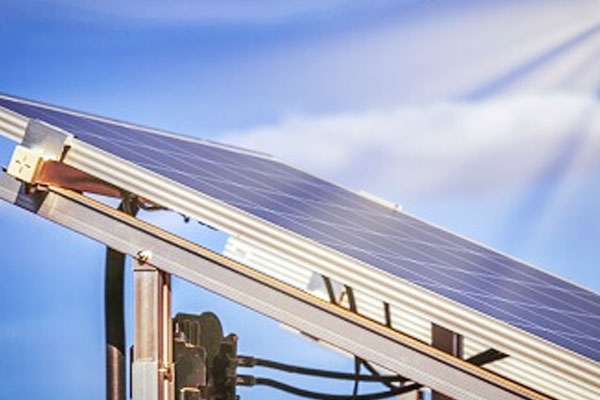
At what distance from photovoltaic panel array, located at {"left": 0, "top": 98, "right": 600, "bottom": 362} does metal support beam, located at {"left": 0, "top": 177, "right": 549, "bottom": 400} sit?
0.09m

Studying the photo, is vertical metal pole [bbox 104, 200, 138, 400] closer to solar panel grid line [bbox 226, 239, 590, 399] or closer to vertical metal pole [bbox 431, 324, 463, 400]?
solar panel grid line [bbox 226, 239, 590, 399]

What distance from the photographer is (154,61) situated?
516 cm

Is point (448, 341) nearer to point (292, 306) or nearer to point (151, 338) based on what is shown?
point (292, 306)

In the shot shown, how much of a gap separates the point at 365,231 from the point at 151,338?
546 millimetres

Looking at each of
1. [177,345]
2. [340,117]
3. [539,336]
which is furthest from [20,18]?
[539,336]

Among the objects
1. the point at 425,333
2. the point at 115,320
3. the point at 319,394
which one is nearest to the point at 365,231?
the point at 319,394

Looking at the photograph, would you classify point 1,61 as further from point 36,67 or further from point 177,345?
point 177,345

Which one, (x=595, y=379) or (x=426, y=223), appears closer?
(x=595, y=379)

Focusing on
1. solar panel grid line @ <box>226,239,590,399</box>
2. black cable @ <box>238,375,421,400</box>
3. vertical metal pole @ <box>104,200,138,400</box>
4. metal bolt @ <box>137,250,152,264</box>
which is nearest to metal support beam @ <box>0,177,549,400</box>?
metal bolt @ <box>137,250,152,264</box>

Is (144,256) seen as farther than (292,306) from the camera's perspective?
Yes

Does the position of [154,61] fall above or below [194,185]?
above

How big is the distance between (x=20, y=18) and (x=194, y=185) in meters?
3.07

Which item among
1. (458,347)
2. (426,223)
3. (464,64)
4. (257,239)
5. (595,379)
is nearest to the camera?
(595,379)

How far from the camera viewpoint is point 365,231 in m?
2.72
